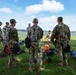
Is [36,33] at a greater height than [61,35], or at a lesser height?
greater

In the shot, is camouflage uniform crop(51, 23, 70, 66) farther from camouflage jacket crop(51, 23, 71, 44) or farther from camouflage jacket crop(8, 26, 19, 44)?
camouflage jacket crop(8, 26, 19, 44)

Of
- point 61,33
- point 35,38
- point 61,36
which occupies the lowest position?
point 35,38

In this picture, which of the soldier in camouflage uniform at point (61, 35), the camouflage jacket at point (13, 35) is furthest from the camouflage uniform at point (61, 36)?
the camouflage jacket at point (13, 35)

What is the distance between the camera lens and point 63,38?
1727 cm

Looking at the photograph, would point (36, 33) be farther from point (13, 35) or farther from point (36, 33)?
point (13, 35)

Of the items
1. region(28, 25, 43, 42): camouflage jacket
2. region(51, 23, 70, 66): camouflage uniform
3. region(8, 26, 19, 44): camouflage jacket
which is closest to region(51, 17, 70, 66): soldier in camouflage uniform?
region(51, 23, 70, 66): camouflage uniform

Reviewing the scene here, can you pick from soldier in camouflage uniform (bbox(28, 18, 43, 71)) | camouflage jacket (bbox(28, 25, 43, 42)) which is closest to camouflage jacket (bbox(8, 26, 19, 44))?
soldier in camouflage uniform (bbox(28, 18, 43, 71))

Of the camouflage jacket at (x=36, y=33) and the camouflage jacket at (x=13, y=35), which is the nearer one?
the camouflage jacket at (x=36, y=33)

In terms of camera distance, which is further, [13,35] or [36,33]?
[13,35]

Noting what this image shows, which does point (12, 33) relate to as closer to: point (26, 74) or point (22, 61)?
point (26, 74)

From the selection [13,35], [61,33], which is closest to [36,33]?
[13,35]

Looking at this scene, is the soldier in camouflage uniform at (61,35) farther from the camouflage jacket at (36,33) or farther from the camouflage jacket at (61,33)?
the camouflage jacket at (36,33)

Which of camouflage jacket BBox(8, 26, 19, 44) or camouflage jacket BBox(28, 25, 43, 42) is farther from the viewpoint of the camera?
camouflage jacket BBox(8, 26, 19, 44)

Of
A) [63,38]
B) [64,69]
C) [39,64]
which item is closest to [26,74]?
[39,64]
